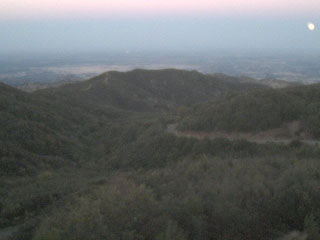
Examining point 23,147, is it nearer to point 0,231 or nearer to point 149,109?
point 0,231

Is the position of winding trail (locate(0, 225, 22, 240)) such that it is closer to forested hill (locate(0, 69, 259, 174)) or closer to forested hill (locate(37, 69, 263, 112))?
forested hill (locate(0, 69, 259, 174))

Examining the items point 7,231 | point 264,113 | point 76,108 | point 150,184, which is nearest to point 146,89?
point 76,108

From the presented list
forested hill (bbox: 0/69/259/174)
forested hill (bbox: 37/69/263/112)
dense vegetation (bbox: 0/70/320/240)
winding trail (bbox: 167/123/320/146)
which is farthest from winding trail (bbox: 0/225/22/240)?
forested hill (bbox: 37/69/263/112)

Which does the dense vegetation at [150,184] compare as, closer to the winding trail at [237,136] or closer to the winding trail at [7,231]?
the winding trail at [7,231]

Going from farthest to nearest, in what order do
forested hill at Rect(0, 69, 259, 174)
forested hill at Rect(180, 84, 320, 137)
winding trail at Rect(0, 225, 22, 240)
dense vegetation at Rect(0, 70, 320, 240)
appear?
forested hill at Rect(0, 69, 259, 174) < forested hill at Rect(180, 84, 320, 137) < winding trail at Rect(0, 225, 22, 240) < dense vegetation at Rect(0, 70, 320, 240)

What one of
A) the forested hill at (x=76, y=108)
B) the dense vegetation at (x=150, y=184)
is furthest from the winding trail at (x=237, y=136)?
the forested hill at (x=76, y=108)
